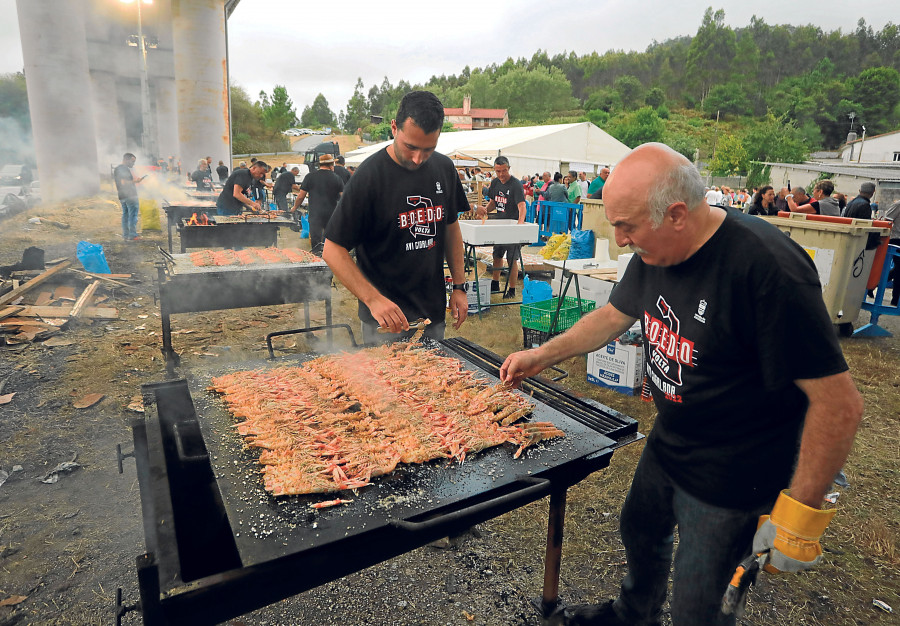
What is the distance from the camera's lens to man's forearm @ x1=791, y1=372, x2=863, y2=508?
1.56 m

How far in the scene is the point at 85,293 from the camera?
28.7 ft

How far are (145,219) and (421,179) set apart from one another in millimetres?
16419

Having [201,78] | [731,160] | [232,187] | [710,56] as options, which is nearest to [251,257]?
[232,187]

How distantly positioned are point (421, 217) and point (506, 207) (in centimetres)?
723

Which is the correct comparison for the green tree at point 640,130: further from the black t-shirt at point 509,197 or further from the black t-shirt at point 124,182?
the black t-shirt at point 124,182

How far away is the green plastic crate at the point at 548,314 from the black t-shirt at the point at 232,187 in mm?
8081

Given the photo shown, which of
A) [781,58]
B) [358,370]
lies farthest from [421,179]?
[781,58]

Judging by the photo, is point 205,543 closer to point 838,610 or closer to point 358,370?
point 358,370

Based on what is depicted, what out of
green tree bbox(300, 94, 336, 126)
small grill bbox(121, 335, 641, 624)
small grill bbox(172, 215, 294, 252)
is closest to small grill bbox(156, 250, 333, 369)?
small grill bbox(172, 215, 294, 252)

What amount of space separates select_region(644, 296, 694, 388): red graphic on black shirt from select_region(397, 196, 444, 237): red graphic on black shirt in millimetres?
1831

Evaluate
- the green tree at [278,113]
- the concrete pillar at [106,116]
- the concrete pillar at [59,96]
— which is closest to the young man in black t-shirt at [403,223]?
the concrete pillar at [59,96]

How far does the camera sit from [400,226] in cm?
342

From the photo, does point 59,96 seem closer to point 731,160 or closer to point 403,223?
point 403,223

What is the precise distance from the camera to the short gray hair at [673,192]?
171cm
